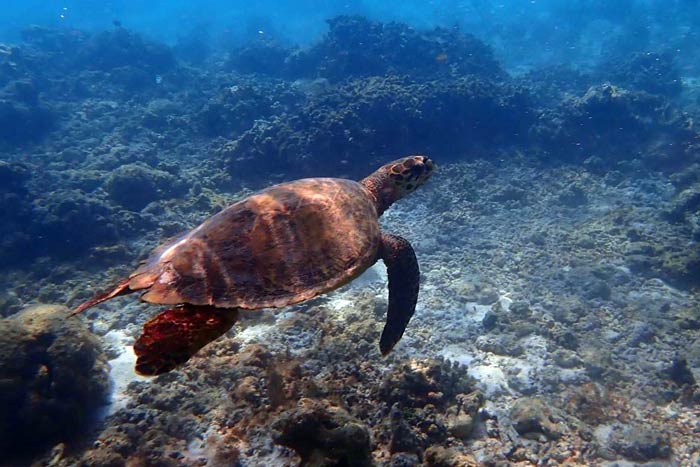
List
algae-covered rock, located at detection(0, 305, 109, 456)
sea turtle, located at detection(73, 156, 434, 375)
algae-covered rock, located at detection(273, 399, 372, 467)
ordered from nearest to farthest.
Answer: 1. sea turtle, located at detection(73, 156, 434, 375)
2. algae-covered rock, located at detection(273, 399, 372, 467)
3. algae-covered rock, located at detection(0, 305, 109, 456)

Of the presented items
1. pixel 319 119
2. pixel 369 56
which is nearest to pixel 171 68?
pixel 369 56

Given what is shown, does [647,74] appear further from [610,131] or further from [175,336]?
[175,336]

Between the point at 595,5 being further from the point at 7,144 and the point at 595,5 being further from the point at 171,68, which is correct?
the point at 7,144

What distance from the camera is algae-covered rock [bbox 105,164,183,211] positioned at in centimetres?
1043

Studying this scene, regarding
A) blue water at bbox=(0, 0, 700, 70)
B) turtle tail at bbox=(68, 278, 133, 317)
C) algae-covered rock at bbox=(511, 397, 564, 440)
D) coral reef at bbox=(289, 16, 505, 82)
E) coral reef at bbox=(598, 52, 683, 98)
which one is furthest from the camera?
blue water at bbox=(0, 0, 700, 70)

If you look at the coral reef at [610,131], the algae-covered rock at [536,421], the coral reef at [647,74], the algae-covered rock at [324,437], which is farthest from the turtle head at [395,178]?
the coral reef at [647,74]

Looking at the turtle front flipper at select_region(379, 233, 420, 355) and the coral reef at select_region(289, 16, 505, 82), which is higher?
the coral reef at select_region(289, 16, 505, 82)

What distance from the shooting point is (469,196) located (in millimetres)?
10922

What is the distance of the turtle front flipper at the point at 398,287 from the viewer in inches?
181

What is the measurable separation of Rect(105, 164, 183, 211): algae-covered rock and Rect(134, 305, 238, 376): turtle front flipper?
341 inches

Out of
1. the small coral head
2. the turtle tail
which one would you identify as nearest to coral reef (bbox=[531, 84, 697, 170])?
the small coral head

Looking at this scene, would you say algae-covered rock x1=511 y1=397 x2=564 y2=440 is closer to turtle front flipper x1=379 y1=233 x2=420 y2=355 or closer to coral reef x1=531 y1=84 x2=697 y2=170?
turtle front flipper x1=379 y1=233 x2=420 y2=355

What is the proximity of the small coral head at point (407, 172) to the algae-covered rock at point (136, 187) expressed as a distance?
772cm

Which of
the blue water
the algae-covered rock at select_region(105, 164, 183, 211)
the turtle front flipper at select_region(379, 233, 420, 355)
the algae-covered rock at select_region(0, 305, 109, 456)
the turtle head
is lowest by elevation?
the algae-covered rock at select_region(0, 305, 109, 456)
